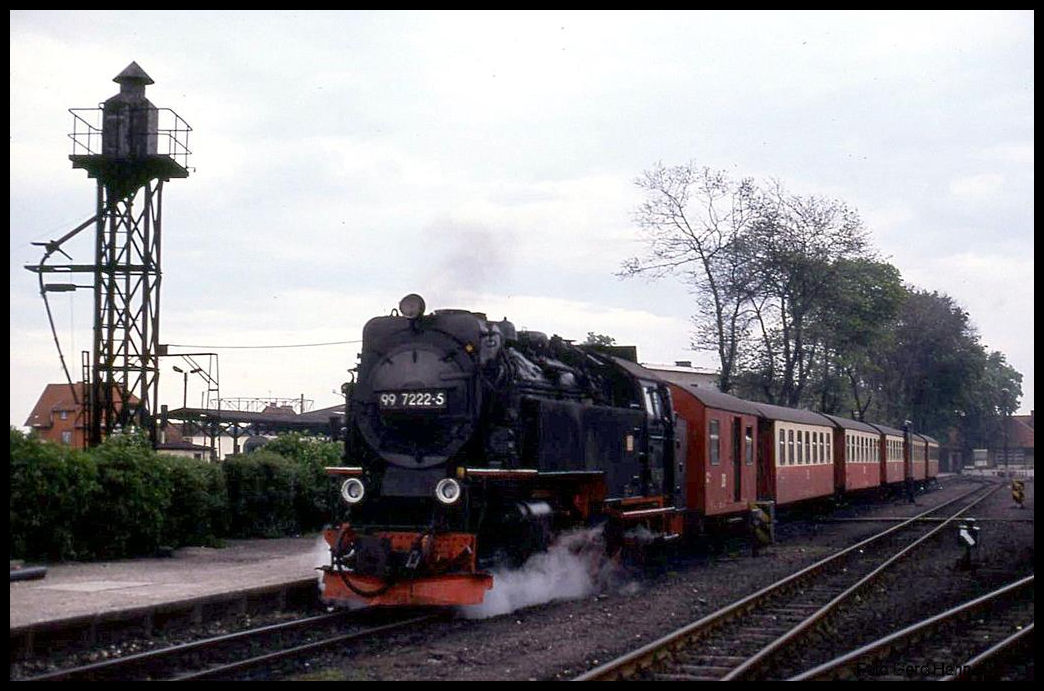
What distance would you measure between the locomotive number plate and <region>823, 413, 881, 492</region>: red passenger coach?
66.0ft

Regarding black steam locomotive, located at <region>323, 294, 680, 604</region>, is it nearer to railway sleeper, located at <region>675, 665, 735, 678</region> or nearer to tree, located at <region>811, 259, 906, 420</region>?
railway sleeper, located at <region>675, 665, 735, 678</region>

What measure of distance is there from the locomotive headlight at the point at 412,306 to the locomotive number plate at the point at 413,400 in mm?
868

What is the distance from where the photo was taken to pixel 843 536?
74.3 ft

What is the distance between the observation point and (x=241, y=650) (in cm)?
983

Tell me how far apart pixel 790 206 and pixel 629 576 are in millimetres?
24854

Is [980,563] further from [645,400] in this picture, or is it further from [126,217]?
[126,217]

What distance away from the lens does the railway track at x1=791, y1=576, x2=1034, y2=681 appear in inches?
336

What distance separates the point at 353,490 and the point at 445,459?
3.54 ft

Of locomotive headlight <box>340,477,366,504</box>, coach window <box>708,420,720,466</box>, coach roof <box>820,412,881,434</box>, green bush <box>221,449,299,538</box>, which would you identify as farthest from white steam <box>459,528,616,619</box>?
coach roof <box>820,412,881,434</box>

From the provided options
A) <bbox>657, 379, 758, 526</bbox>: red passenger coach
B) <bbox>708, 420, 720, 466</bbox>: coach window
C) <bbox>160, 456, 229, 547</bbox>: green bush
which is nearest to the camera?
<bbox>160, 456, 229, 547</bbox>: green bush

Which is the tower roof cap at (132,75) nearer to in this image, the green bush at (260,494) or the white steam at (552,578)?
the green bush at (260,494)

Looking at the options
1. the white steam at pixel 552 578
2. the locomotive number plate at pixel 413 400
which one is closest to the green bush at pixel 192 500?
→ the locomotive number plate at pixel 413 400

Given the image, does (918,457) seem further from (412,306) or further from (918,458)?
(412,306)
